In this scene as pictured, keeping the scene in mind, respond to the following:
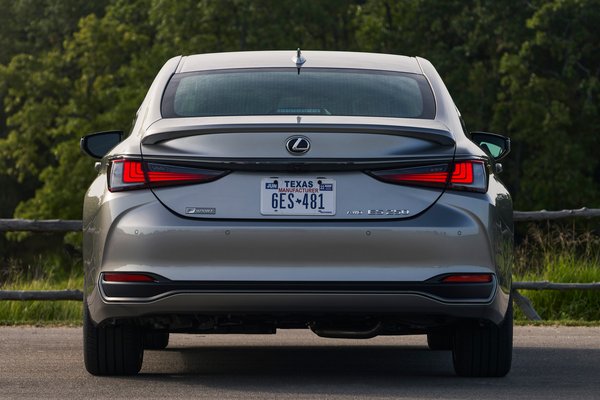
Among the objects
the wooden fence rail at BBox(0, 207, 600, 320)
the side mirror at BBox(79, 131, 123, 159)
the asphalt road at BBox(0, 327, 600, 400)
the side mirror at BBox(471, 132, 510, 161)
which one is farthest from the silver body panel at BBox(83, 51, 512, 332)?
the wooden fence rail at BBox(0, 207, 600, 320)

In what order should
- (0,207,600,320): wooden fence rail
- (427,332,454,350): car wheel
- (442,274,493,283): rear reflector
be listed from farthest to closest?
(0,207,600,320): wooden fence rail, (427,332,454,350): car wheel, (442,274,493,283): rear reflector

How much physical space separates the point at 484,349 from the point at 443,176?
111 centimetres

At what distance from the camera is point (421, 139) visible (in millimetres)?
6727

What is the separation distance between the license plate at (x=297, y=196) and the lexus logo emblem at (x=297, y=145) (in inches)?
4.7

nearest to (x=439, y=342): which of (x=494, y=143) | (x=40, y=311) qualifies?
(x=494, y=143)

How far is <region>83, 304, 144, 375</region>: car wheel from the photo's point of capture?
7.29 metres

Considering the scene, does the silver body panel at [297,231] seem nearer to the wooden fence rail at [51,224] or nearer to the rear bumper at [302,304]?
the rear bumper at [302,304]

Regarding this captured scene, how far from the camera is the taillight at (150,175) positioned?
21.7 feet

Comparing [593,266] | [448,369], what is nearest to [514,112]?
[593,266]

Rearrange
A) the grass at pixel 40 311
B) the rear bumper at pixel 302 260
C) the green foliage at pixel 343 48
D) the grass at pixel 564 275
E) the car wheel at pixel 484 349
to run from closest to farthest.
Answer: the rear bumper at pixel 302 260, the car wheel at pixel 484 349, the grass at pixel 40 311, the grass at pixel 564 275, the green foliage at pixel 343 48

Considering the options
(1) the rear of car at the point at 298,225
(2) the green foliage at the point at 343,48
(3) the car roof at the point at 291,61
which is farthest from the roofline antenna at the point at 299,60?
(2) the green foliage at the point at 343,48

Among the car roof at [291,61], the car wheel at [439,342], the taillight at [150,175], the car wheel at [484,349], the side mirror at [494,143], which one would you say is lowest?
the car wheel at [439,342]

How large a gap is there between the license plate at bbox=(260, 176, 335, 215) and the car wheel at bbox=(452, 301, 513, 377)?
1.10m

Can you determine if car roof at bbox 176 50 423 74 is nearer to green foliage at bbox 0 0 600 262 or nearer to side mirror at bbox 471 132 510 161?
side mirror at bbox 471 132 510 161
